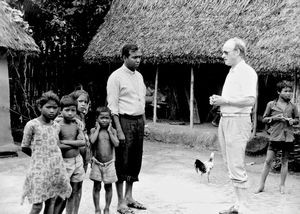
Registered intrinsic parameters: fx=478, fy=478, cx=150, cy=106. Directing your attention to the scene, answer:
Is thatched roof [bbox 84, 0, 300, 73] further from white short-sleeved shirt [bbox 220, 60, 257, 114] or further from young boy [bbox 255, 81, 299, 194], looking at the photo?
white short-sleeved shirt [bbox 220, 60, 257, 114]

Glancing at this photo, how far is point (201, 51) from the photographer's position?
1223cm

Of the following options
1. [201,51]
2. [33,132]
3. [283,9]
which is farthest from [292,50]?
[33,132]

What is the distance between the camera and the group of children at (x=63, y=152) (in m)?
4.46

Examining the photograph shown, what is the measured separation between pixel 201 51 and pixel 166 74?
10.8 feet

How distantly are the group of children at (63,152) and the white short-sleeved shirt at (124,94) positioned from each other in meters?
0.39

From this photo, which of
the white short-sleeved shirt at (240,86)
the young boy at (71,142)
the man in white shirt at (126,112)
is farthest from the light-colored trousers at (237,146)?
the young boy at (71,142)

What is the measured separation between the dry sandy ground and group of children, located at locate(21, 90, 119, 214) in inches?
33.3

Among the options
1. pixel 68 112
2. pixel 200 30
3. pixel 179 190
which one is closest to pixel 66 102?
pixel 68 112

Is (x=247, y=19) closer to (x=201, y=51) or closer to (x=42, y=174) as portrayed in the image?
(x=201, y=51)

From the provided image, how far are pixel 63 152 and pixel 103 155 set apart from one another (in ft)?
2.10


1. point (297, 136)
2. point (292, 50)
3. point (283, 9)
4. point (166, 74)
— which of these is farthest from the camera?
point (166, 74)

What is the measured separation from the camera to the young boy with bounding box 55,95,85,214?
15.6 feet

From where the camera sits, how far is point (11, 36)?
425 inches

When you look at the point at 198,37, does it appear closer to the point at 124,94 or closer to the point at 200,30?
the point at 200,30
